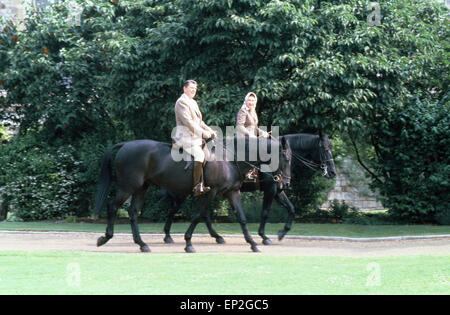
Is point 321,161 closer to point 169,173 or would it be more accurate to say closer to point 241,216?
point 241,216

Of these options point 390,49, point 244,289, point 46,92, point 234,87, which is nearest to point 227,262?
point 244,289

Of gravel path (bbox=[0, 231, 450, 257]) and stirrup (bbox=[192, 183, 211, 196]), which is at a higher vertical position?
stirrup (bbox=[192, 183, 211, 196])

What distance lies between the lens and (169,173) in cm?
1241

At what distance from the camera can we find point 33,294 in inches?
287

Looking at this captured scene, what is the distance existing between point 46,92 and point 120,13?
12.3 feet

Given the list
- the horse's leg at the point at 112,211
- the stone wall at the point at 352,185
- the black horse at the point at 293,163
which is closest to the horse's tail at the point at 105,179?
the horse's leg at the point at 112,211

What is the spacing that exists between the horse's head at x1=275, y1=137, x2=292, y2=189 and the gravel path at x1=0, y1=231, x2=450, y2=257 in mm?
1416

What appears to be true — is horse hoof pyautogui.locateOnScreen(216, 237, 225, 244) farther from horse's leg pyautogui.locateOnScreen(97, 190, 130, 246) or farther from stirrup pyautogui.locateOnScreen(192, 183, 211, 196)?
horse's leg pyautogui.locateOnScreen(97, 190, 130, 246)

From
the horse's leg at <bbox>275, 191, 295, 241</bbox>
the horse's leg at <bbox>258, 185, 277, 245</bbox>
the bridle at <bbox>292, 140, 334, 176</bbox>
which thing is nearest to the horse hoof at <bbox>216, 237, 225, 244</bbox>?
the horse's leg at <bbox>258, 185, 277, 245</bbox>

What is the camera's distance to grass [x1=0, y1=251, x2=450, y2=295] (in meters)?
7.64

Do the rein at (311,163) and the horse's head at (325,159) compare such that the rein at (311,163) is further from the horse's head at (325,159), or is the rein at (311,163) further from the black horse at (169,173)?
the black horse at (169,173)

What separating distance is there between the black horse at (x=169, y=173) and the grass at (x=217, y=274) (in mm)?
1484

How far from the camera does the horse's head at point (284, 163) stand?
42.9 ft

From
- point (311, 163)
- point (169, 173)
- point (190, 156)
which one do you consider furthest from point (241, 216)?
point (311, 163)
